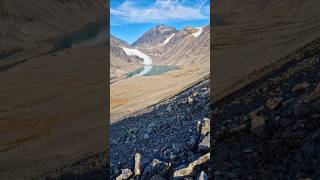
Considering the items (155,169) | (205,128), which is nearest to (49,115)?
(155,169)

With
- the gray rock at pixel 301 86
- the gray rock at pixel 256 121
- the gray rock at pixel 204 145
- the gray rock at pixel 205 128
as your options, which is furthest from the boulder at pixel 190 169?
the gray rock at pixel 301 86

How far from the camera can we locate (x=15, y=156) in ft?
29.2

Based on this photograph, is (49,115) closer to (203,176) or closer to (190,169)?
(190,169)

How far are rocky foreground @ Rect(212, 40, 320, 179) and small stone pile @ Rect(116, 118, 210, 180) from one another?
18.4 inches

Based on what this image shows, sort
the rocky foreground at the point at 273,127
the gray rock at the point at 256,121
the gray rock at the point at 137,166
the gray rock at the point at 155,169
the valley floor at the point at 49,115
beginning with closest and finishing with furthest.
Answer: the rocky foreground at the point at 273,127
the valley floor at the point at 49,115
the gray rock at the point at 256,121
the gray rock at the point at 155,169
the gray rock at the point at 137,166

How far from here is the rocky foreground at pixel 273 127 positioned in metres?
7.58

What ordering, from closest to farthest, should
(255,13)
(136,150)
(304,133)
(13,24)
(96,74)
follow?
(304,133) → (13,24) → (96,74) → (136,150) → (255,13)

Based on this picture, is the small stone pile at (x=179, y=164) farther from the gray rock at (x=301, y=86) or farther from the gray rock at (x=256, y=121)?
the gray rock at (x=301, y=86)

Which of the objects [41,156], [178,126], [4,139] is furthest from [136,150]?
[4,139]

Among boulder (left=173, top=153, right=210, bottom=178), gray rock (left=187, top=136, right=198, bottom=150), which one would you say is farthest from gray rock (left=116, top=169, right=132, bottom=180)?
boulder (left=173, top=153, right=210, bottom=178)

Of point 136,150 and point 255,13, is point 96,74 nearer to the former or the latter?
point 136,150

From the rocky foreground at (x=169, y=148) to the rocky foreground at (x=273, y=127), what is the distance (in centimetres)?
66

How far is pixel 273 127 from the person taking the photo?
28.8ft

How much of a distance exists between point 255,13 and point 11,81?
9877 mm
